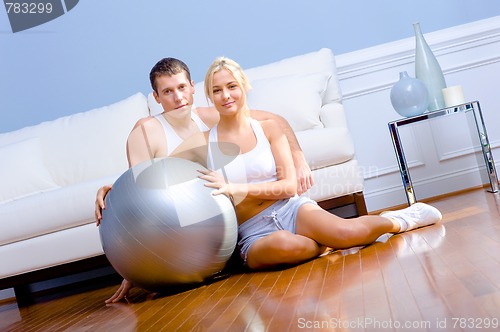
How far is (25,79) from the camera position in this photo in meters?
Answer: 4.62

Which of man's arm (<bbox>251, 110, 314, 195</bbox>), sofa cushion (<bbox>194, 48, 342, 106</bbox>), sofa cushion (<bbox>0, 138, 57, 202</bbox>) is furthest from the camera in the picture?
sofa cushion (<bbox>194, 48, 342, 106</bbox>)

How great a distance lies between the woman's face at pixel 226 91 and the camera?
282 cm

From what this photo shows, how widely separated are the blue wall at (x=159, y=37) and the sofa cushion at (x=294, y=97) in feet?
1.57

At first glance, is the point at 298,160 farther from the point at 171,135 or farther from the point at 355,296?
the point at 355,296

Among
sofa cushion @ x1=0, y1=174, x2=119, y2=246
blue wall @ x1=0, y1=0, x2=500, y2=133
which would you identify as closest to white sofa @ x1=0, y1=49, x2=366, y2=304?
sofa cushion @ x1=0, y1=174, x2=119, y2=246

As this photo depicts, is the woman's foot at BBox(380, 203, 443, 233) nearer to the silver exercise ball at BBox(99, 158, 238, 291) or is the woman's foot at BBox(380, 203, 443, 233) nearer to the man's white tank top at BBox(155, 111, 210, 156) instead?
the silver exercise ball at BBox(99, 158, 238, 291)

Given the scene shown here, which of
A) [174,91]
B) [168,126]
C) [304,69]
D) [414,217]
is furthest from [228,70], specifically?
[304,69]

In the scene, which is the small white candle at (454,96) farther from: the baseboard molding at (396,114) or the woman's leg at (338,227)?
the woman's leg at (338,227)

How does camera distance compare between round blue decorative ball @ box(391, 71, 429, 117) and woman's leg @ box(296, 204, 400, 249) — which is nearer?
woman's leg @ box(296, 204, 400, 249)

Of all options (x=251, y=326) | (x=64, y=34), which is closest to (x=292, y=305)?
(x=251, y=326)

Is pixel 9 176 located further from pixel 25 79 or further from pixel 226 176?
pixel 226 176

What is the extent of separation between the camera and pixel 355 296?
1.88 metres

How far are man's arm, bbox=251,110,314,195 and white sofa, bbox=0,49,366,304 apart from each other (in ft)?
0.97

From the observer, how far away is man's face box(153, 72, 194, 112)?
9.41 feet
